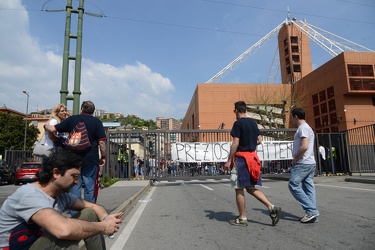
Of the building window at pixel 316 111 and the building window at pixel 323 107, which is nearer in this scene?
the building window at pixel 323 107

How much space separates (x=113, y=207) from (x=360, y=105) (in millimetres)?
43392

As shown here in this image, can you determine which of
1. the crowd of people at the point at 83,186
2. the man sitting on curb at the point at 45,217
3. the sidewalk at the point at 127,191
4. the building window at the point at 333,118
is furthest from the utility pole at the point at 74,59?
the building window at the point at 333,118

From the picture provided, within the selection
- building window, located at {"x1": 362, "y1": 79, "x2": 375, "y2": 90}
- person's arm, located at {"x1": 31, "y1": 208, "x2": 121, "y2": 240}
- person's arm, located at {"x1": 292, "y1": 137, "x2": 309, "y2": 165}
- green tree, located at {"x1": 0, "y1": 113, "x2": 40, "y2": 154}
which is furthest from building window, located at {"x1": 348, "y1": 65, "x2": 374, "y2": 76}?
green tree, located at {"x1": 0, "y1": 113, "x2": 40, "y2": 154}

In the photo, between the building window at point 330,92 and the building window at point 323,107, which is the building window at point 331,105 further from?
the building window at point 323,107

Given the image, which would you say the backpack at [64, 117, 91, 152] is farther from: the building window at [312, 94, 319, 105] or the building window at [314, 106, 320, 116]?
the building window at [312, 94, 319, 105]

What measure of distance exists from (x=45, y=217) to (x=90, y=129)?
7.20ft

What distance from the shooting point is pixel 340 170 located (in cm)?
1517

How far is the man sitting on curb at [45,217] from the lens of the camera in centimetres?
198

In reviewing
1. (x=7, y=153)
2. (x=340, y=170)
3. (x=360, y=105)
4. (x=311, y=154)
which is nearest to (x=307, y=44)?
(x=360, y=105)

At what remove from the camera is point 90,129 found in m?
4.06

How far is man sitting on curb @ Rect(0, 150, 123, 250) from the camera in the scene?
6.50 feet

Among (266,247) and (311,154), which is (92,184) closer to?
(266,247)

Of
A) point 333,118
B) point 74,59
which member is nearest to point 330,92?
point 333,118

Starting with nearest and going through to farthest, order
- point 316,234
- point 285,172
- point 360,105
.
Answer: point 316,234 → point 285,172 → point 360,105
